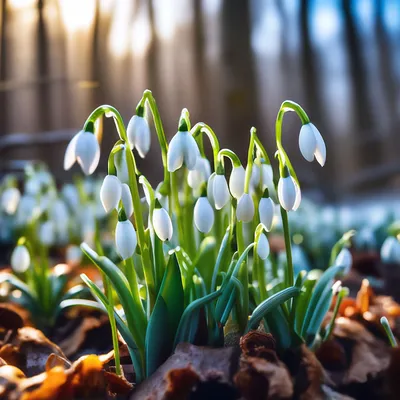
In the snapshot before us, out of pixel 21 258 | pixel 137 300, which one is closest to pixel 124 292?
pixel 137 300

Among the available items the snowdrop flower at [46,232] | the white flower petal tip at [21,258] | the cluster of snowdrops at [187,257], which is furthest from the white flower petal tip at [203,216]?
the snowdrop flower at [46,232]

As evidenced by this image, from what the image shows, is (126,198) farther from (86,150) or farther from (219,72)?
(219,72)

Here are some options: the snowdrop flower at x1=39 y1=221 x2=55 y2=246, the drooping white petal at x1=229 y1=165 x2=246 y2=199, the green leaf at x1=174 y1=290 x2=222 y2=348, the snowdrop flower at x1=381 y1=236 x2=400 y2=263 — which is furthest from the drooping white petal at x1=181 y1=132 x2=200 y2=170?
the snowdrop flower at x1=39 y1=221 x2=55 y2=246

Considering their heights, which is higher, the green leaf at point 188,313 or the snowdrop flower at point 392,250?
the snowdrop flower at point 392,250

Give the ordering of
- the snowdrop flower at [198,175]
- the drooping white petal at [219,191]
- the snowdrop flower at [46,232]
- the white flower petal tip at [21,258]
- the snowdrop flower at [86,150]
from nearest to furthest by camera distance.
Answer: the snowdrop flower at [86,150]
the drooping white petal at [219,191]
the snowdrop flower at [198,175]
the white flower petal tip at [21,258]
the snowdrop flower at [46,232]

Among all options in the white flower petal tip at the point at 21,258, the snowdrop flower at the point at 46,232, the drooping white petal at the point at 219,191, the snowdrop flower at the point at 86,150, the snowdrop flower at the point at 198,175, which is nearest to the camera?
the snowdrop flower at the point at 86,150

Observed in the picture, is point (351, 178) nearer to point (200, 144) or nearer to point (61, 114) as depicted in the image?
point (61, 114)

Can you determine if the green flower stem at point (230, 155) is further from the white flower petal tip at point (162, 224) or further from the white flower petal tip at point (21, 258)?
the white flower petal tip at point (21, 258)
